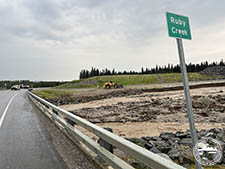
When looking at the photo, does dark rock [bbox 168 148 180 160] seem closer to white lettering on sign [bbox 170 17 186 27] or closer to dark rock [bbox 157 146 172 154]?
dark rock [bbox 157 146 172 154]

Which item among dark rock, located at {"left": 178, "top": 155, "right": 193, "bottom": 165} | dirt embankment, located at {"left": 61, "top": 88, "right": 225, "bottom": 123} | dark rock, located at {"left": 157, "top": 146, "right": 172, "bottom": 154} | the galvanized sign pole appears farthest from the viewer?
dirt embankment, located at {"left": 61, "top": 88, "right": 225, "bottom": 123}

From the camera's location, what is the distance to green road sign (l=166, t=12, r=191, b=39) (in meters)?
2.54

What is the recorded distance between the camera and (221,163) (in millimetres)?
4035

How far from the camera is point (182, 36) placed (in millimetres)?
2652

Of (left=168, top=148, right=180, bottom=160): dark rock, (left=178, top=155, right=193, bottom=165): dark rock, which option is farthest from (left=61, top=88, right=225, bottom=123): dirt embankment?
(left=178, top=155, right=193, bottom=165): dark rock

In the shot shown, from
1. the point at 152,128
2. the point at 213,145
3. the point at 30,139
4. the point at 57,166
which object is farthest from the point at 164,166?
the point at 152,128

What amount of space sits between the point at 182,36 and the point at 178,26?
6.5 inches

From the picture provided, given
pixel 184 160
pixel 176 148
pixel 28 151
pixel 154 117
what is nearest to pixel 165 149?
pixel 176 148

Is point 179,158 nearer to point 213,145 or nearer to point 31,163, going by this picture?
point 213,145

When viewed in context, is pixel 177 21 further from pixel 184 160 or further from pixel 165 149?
pixel 165 149

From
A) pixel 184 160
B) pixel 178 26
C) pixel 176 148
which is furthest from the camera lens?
pixel 176 148

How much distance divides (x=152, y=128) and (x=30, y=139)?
5.62 m

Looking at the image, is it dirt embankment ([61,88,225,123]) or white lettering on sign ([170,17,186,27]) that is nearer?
white lettering on sign ([170,17,186,27])

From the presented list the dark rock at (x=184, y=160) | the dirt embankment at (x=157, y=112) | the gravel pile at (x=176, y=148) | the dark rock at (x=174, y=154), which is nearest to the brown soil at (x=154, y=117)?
the dirt embankment at (x=157, y=112)
